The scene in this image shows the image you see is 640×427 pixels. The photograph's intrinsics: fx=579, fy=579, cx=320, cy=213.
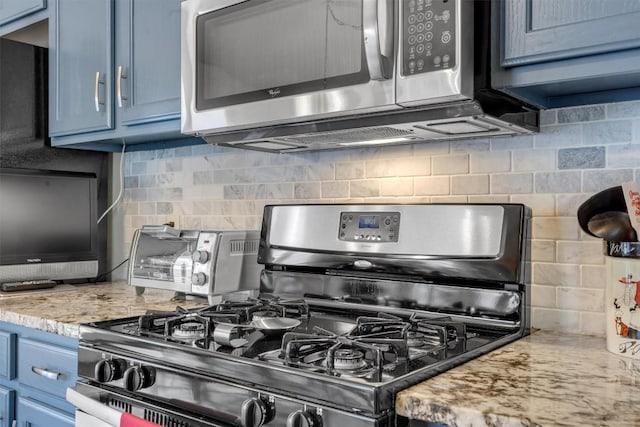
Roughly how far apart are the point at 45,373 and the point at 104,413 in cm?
48

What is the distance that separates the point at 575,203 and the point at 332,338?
0.70m

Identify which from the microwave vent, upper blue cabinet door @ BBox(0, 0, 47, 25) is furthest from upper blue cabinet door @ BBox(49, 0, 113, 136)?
the microwave vent

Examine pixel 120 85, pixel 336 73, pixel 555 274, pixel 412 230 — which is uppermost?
pixel 120 85

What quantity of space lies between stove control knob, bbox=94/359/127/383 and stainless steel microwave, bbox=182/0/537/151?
2.20 feet

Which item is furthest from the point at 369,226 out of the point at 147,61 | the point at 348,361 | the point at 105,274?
the point at 105,274

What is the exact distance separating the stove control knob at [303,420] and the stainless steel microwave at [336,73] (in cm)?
67

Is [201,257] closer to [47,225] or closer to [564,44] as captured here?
[47,225]

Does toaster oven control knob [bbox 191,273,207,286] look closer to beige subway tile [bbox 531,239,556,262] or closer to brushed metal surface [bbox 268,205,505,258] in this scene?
brushed metal surface [bbox 268,205,505,258]

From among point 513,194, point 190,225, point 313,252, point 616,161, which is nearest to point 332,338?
→ point 313,252

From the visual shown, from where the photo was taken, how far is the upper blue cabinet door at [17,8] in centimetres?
243

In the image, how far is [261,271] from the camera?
1870 millimetres

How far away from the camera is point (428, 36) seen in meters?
1.21

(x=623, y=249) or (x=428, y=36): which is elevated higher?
(x=428, y=36)

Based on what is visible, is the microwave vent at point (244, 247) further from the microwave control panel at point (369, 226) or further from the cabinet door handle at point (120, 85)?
the cabinet door handle at point (120, 85)
